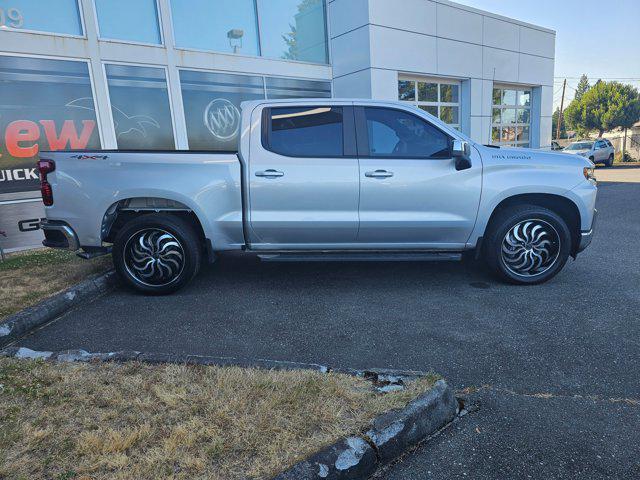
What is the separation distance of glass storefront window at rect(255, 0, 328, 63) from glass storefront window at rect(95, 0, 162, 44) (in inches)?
99.0

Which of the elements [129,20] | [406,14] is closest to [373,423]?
[129,20]

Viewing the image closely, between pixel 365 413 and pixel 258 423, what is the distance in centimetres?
60

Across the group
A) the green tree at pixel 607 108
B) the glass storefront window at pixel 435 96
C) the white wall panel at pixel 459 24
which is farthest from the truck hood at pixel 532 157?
the green tree at pixel 607 108

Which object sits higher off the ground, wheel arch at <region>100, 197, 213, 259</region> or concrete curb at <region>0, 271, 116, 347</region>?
wheel arch at <region>100, 197, 213, 259</region>

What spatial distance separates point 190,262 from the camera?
473 centimetres

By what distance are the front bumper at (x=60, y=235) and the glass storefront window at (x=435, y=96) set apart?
9.26m

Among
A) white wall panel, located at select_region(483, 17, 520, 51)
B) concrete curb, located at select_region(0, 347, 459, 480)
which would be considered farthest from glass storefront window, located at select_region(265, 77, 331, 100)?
concrete curb, located at select_region(0, 347, 459, 480)

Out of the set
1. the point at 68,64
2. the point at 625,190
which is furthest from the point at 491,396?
the point at 625,190

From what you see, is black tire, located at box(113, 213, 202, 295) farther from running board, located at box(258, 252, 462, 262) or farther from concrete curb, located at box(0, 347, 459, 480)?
concrete curb, located at box(0, 347, 459, 480)

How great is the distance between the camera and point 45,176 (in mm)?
4605

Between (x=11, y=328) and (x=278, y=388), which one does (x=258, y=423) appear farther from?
(x=11, y=328)

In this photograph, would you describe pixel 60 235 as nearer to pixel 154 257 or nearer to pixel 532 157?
pixel 154 257

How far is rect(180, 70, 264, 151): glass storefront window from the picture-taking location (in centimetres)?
941

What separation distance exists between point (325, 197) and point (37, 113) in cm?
631
